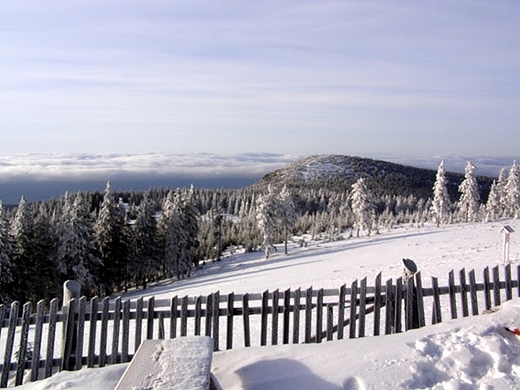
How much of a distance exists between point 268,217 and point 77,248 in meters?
31.1

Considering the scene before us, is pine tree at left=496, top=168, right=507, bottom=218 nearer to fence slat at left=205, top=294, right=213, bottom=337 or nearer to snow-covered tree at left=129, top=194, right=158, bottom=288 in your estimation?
snow-covered tree at left=129, top=194, right=158, bottom=288

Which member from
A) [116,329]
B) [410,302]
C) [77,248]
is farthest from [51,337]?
[77,248]

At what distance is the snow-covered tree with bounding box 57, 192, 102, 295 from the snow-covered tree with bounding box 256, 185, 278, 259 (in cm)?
2726

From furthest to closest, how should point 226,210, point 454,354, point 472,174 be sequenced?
point 226,210 < point 472,174 < point 454,354

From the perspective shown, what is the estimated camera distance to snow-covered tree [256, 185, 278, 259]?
215ft

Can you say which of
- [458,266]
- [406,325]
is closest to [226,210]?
[458,266]

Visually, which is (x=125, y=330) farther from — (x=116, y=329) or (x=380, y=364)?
(x=380, y=364)

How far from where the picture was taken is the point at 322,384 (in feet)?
17.7

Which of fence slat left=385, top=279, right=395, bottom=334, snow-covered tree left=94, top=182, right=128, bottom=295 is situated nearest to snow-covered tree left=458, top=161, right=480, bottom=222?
snow-covered tree left=94, top=182, right=128, bottom=295

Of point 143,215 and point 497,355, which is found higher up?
point 497,355

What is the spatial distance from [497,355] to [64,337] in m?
6.65

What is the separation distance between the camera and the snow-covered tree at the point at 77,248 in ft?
136

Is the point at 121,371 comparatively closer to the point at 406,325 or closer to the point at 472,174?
the point at 406,325

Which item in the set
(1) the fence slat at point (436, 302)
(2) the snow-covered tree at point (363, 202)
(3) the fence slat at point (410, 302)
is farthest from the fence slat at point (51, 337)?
(2) the snow-covered tree at point (363, 202)
